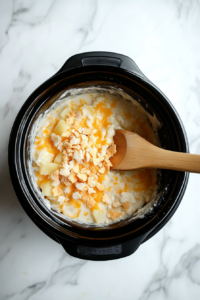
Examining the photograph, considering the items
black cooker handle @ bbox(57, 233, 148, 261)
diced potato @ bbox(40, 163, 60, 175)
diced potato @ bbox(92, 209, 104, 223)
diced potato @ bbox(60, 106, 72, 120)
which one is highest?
diced potato @ bbox(60, 106, 72, 120)

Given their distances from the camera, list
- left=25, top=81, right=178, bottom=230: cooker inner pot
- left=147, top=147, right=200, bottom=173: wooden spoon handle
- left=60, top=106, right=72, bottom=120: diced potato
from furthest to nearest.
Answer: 1. left=60, top=106, right=72, bottom=120: diced potato
2. left=25, top=81, right=178, bottom=230: cooker inner pot
3. left=147, top=147, right=200, bottom=173: wooden spoon handle

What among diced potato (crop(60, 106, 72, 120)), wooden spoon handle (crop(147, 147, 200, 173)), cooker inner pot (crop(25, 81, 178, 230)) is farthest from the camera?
diced potato (crop(60, 106, 72, 120))

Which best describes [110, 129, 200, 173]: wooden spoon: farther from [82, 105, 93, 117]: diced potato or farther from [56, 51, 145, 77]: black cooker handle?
[56, 51, 145, 77]: black cooker handle

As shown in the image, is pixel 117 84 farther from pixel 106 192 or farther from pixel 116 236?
pixel 116 236

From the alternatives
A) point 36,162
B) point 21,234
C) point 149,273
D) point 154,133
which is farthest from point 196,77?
point 21,234

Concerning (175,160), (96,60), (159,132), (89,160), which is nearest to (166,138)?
(159,132)

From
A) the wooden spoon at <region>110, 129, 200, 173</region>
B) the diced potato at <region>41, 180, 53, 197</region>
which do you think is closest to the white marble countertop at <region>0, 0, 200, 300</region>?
the diced potato at <region>41, 180, 53, 197</region>

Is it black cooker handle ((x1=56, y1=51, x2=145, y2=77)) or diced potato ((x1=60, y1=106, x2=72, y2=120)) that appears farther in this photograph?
diced potato ((x1=60, y1=106, x2=72, y2=120))

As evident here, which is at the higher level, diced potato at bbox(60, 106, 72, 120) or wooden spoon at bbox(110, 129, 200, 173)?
diced potato at bbox(60, 106, 72, 120)

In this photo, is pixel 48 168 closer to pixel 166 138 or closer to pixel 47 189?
pixel 47 189
